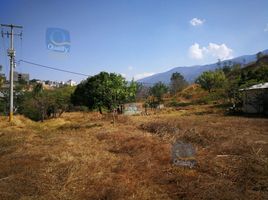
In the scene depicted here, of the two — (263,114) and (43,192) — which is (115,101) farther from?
(43,192)

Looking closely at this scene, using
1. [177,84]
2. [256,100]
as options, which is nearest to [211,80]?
[177,84]

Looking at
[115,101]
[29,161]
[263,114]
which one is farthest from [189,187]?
[263,114]

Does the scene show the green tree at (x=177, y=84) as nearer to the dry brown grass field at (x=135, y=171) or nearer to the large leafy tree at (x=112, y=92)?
the large leafy tree at (x=112, y=92)

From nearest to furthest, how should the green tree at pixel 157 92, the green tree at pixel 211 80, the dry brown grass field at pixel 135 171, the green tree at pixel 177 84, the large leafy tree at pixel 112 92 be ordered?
the dry brown grass field at pixel 135 171 < the large leafy tree at pixel 112 92 < the green tree at pixel 157 92 < the green tree at pixel 211 80 < the green tree at pixel 177 84

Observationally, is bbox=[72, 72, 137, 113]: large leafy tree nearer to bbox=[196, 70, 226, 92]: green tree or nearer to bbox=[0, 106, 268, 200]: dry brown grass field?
bbox=[0, 106, 268, 200]: dry brown grass field

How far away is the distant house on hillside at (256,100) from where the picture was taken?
20.5 metres

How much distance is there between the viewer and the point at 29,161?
25.6 feet

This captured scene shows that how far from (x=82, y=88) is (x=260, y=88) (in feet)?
76.1

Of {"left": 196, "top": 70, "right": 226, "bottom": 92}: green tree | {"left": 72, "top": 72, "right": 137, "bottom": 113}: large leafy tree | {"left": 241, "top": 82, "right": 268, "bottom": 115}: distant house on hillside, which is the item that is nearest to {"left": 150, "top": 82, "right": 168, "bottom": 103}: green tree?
{"left": 196, "top": 70, "right": 226, "bottom": 92}: green tree

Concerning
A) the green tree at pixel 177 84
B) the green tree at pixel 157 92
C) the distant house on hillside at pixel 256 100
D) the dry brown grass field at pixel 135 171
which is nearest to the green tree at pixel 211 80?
the green tree at pixel 157 92

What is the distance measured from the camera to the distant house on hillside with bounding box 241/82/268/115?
20.5 metres

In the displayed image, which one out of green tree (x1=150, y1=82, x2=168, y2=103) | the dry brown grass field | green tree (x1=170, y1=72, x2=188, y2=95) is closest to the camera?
the dry brown grass field

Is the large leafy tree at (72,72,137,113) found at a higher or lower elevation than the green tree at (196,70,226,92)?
lower

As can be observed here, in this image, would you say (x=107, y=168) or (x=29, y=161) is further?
(x=29, y=161)
